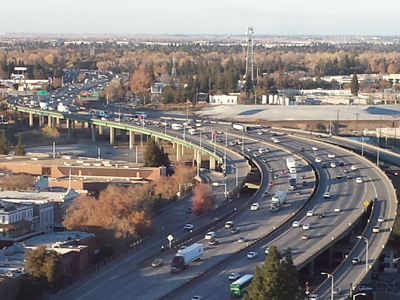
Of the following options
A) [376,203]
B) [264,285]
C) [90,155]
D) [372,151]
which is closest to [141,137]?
[90,155]

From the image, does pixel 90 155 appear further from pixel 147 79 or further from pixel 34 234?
pixel 147 79

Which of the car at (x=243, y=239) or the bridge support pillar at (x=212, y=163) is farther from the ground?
the car at (x=243, y=239)

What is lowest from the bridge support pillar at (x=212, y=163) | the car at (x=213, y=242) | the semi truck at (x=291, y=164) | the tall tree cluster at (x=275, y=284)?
the bridge support pillar at (x=212, y=163)

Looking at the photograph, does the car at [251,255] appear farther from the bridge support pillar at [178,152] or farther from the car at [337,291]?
the bridge support pillar at [178,152]

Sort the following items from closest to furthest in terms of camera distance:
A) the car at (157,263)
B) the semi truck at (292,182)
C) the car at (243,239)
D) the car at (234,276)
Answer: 1. the car at (234,276)
2. the car at (157,263)
3. the car at (243,239)
4. the semi truck at (292,182)

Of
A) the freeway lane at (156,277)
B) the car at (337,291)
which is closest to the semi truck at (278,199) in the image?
the freeway lane at (156,277)

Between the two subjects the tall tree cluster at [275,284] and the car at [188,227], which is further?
the car at [188,227]

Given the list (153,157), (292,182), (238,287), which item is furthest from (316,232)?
(153,157)
